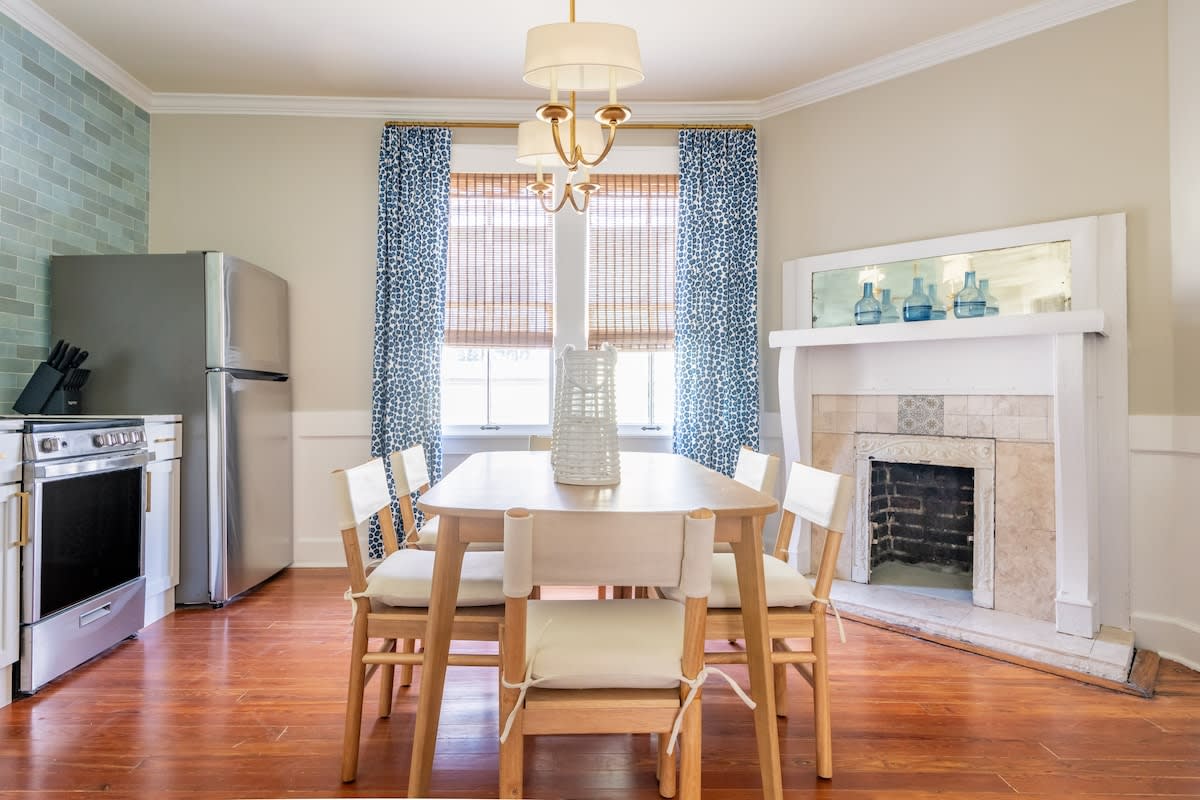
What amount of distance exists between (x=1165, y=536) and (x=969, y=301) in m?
1.25

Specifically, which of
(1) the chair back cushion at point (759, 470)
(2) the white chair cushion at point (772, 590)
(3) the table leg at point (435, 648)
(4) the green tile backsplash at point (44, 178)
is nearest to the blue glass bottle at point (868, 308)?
(1) the chair back cushion at point (759, 470)

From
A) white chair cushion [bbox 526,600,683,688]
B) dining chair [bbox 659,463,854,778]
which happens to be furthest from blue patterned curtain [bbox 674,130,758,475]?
white chair cushion [bbox 526,600,683,688]

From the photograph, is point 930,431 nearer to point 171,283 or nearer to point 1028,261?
point 1028,261

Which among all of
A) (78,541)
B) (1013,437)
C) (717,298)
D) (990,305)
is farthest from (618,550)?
(717,298)

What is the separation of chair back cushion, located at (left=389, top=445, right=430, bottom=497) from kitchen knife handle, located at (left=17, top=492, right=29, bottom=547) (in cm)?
124

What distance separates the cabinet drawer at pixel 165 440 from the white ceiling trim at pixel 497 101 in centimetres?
191

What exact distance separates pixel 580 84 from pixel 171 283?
7.51 feet

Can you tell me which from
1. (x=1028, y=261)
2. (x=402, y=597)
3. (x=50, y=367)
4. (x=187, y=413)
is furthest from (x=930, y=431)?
(x=50, y=367)

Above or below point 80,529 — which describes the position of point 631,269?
above

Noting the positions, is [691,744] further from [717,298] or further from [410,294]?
[410,294]

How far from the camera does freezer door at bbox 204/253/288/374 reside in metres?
3.32

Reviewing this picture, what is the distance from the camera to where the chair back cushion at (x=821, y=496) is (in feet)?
5.93

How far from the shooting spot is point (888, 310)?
3.60 metres

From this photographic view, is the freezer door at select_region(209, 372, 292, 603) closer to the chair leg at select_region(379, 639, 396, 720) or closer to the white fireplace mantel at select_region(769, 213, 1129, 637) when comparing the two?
the chair leg at select_region(379, 639, 396, 720)
